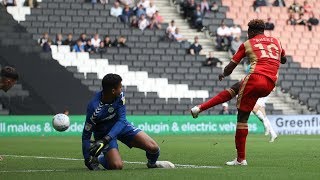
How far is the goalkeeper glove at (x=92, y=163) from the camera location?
1376 centimetres

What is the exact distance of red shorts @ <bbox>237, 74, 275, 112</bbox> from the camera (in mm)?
15336

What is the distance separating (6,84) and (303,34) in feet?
106

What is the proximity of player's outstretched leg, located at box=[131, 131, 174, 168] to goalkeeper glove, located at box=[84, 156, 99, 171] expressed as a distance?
751 millimetres

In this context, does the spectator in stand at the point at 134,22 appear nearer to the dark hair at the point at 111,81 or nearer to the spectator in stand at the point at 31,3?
the spectator in stand at the point at 31,3

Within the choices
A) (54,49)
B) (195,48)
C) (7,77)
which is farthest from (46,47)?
(7,77)

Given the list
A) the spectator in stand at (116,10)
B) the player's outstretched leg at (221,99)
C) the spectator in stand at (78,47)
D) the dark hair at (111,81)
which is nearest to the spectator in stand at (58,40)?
the spectator in stand at (78,47)

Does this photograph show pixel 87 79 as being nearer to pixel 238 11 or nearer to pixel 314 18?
pixel 238 11

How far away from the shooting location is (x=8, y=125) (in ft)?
113

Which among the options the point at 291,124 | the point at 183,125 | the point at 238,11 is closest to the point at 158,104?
the point at 183,125

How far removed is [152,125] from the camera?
120 feet

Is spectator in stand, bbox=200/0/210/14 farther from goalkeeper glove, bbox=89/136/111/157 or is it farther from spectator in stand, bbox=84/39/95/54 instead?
goalkeeper glove, bbox=89/136/111/157

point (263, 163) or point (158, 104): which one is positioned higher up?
point (263, 163)

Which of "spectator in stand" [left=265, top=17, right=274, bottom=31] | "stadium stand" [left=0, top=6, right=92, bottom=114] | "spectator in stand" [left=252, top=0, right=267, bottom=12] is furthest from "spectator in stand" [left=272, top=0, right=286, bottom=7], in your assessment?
"stadium stand" [left=0, top=6, right=92, bottom=114]

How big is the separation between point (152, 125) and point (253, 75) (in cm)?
2138
